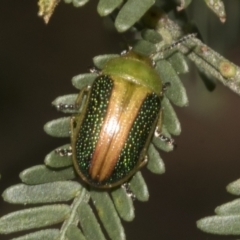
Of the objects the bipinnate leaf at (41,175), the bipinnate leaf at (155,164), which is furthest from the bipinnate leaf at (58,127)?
the bipinnate leaf at (155,164)

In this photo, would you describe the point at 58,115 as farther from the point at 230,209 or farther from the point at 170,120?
the point at 230,209

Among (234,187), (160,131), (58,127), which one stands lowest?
(234,187)

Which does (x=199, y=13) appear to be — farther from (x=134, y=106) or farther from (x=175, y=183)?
(x=175, y=183)

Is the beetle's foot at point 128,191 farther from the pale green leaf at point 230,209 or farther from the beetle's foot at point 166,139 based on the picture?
the pale green leaf at point 230,209

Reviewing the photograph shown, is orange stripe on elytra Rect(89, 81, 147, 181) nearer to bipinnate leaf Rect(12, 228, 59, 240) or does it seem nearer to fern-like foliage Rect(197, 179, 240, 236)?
bipinnate leaf Rect(12, 228, 59, 240)

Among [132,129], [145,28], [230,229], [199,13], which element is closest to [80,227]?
[132,129]

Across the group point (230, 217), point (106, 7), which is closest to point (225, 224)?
point (230, 217)
